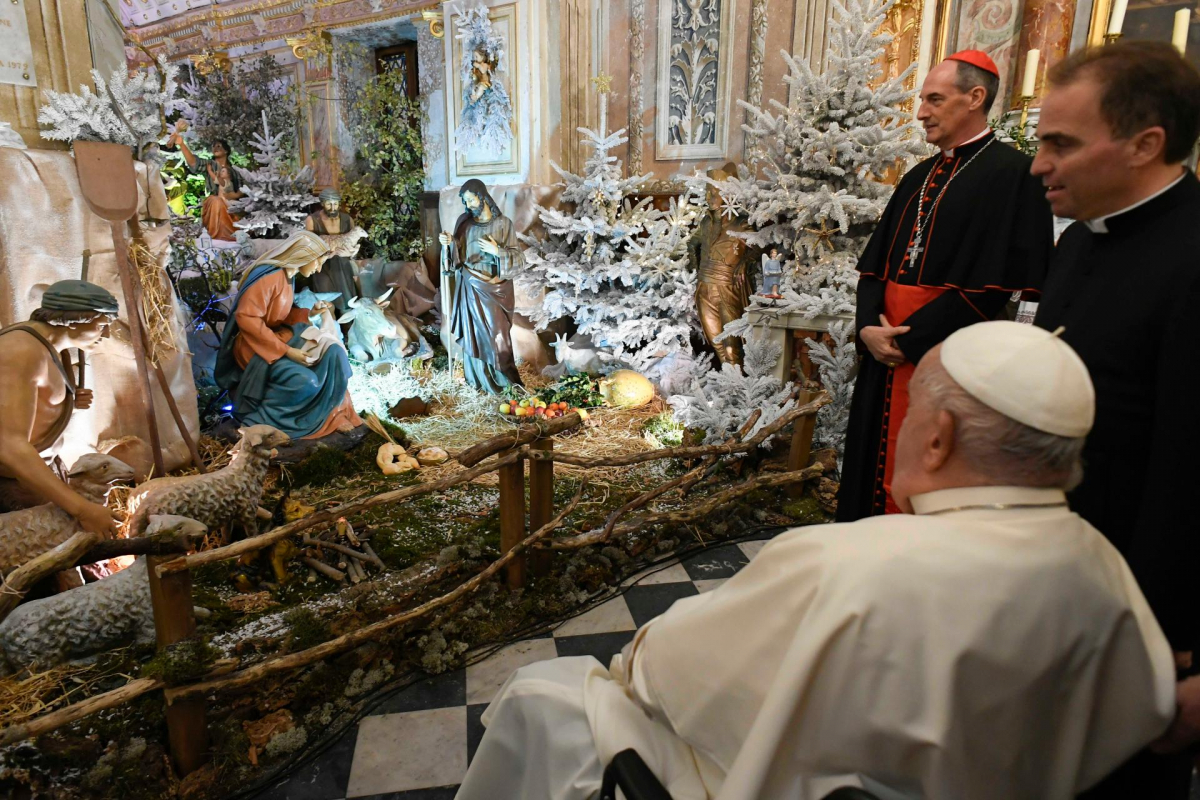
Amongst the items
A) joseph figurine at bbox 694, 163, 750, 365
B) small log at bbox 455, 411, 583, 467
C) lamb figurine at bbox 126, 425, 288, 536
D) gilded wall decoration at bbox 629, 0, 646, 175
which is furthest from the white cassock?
gilded wall decoration at bbox 629, 0, 646, 175

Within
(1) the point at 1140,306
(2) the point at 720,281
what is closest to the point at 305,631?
(1) the point at 1140,306

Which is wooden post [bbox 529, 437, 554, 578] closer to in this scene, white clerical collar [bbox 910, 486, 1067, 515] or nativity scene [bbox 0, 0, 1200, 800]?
nativity scene [bbox 0, 0, 1200, 800]

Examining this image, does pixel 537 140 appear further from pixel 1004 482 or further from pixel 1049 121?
pixel 1004 482

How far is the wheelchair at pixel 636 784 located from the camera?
1032 millimetres

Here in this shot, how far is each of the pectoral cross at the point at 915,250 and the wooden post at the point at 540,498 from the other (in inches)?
71.4

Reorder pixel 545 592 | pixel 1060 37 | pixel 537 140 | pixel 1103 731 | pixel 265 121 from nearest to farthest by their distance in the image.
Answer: pixel 1103 731 → pixel 545 592 → pixel 1060 37 → pixel 537 140 → pixel 265 121

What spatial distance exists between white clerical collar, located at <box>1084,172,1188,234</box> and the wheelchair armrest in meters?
1.63

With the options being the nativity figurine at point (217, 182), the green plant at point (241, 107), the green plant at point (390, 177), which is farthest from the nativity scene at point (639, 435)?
the green plant at point (241, 107)

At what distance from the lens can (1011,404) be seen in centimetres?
106

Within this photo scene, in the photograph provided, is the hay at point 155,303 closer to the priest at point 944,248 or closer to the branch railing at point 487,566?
the branch railing at point 487,566

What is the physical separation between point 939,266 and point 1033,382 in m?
1.96

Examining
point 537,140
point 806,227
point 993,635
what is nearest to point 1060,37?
point 806,227

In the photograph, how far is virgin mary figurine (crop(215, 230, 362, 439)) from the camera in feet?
15.9

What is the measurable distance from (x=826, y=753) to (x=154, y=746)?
2.22 metres
